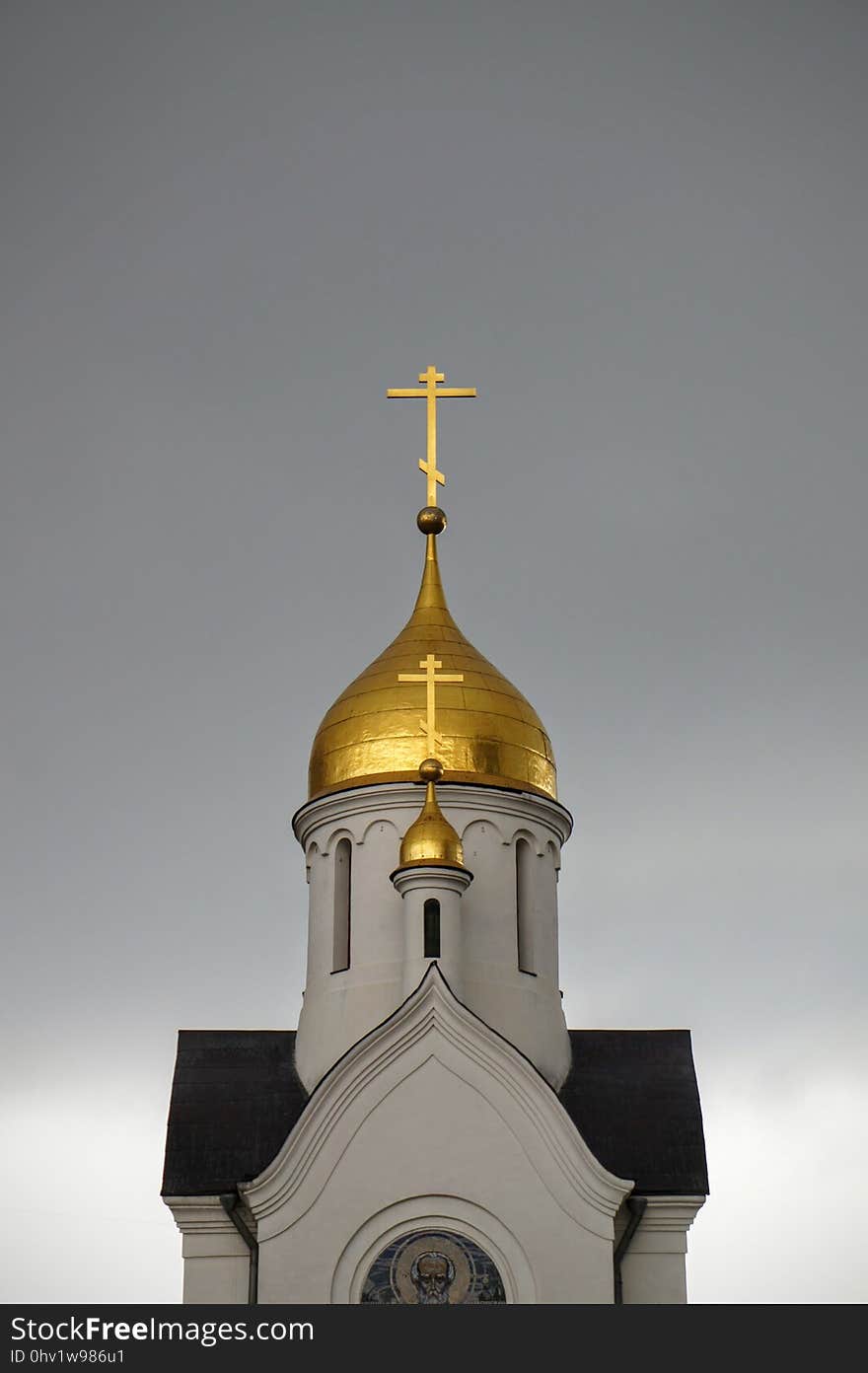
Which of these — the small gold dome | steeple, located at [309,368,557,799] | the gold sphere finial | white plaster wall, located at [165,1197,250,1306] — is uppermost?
the gold sphere finial

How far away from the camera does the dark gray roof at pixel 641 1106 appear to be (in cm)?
1669

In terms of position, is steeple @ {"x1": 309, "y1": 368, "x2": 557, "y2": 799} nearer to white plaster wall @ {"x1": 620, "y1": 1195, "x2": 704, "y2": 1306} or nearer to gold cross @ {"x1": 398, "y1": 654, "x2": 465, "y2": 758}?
gold cross @ {"x1": 398, "y1": 654, "x2": 465, "y2": 758}

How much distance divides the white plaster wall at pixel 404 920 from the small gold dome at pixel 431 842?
61cm

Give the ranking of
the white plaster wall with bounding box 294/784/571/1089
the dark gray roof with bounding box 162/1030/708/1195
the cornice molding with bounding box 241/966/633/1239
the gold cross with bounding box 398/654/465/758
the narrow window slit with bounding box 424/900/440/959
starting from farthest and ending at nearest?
the gold cross with bounding box 398/654/465/758, the white plaster wall with bounding box 294/784/571/1089, the dark gray roof with bounding box 162/1030/708/1195, the narrow window slit with bounding box 424/900/440/959, the cornice molding with bounding box 241/966/633/1239

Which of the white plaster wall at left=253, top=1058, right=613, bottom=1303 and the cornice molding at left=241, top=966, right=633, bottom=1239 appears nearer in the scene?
the white plaster wall at left=253, top=1058, right=613, bottom=1303

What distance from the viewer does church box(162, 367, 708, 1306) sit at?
51.0ft

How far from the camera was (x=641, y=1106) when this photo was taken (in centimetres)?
1727

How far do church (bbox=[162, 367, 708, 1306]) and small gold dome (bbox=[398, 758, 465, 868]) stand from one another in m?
0.02

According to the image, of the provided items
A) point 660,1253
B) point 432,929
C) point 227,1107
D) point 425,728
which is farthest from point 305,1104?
point 425,728

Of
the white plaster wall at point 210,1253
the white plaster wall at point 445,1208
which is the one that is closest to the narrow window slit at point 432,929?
the white plaster wall at point 445,1208

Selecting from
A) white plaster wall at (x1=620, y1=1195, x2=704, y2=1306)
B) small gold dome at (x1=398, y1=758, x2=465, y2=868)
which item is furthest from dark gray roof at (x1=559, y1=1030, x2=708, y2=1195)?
small gold dome at (x1=398, y1=758, x2=465, y2=868)

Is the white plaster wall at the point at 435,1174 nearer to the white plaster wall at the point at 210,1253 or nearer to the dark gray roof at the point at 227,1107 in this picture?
the white plaster wall at the point at 210,1253

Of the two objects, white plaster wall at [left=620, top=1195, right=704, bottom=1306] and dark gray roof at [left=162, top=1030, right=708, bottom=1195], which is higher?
dark gray roof at [left=162, top=1030, right=708, bottom=1195]

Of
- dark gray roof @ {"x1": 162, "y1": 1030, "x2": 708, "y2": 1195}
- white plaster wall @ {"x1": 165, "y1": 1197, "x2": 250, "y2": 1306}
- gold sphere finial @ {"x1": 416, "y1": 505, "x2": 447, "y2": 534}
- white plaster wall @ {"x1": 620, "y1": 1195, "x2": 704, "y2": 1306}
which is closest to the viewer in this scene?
white plaster wall @ {"x1": 165, "y1": 1197, "x2": 250, "y2": 1306}
